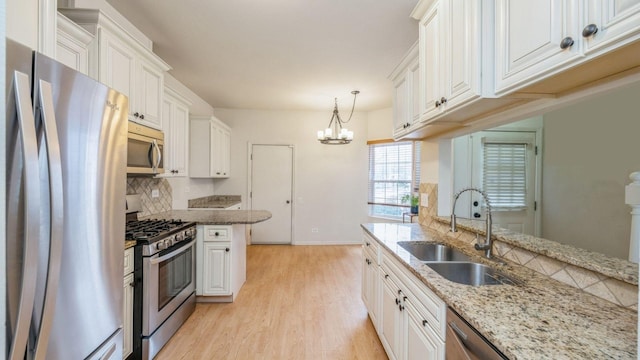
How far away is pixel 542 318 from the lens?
95 cm

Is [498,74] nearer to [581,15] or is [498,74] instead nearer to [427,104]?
[581,15]

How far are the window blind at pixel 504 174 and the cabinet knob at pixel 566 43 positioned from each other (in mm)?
2000

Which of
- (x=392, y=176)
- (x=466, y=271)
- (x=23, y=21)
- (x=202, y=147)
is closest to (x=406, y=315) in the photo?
(x=466, y=271)

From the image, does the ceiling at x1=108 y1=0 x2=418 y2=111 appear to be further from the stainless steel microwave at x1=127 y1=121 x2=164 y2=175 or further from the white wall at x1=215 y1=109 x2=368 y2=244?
the white wall at x1=215 y1=109 x2=368 y2=244

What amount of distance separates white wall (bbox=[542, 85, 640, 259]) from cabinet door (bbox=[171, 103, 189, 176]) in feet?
12.0

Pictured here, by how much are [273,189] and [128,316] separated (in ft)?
12.5

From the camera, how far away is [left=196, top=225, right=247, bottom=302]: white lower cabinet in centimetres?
283

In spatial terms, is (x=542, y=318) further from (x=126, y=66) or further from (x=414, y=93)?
(x=126, y=66)

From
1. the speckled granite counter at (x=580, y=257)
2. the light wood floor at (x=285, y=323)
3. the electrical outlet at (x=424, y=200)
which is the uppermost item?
the electrical outlet at (x=424, y=200)

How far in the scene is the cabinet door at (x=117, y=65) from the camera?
1.84 m

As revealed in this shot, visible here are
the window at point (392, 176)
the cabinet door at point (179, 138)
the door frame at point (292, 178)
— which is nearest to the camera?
the cabinet door at point (179, 138)

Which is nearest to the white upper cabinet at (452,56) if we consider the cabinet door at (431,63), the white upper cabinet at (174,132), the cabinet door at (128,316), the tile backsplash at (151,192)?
the cabinet door at (431,63)

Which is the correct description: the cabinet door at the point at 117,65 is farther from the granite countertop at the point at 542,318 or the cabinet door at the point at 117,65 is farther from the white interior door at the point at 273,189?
the white interior door at the point at 273,189

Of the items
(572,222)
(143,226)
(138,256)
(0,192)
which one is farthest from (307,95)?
(0,192)
